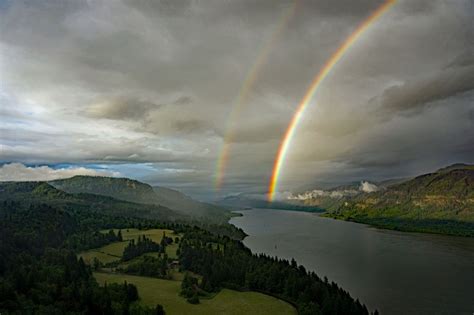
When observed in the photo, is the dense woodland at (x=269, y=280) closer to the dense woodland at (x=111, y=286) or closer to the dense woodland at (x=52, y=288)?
the dense woodland at (x=111, y=286)

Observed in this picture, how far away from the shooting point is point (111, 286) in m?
64.6

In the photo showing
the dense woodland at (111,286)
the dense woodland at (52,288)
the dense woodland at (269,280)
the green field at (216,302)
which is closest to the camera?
the dense woodland at (52,288)

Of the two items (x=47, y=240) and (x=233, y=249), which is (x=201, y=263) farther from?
(x=47, y=240)

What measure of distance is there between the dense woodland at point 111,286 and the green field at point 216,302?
2414mm

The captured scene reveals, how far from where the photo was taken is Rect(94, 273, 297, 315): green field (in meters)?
61.6

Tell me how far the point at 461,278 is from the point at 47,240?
412 feet

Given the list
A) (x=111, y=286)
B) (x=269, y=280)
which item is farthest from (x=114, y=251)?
(x=269, y=280)

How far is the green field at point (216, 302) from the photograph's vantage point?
202 feet

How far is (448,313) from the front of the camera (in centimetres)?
6353

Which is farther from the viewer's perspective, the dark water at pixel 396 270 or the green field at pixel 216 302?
the dark water at pixel 396 270

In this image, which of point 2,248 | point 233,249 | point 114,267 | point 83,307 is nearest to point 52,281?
point 83,307

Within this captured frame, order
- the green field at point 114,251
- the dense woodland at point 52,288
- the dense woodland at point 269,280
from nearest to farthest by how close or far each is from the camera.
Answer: the dense woodland at point 52,288
the dense woodland at point 269,280
the green field at point 114,251

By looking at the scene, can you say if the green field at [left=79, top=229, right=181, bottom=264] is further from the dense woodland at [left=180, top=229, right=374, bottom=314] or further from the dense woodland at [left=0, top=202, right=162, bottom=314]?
the dense woodland at [left=0, top=202, right=162, bottom=314]

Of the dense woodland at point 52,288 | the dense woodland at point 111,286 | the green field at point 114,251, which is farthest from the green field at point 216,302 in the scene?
the green field at point 114,251
